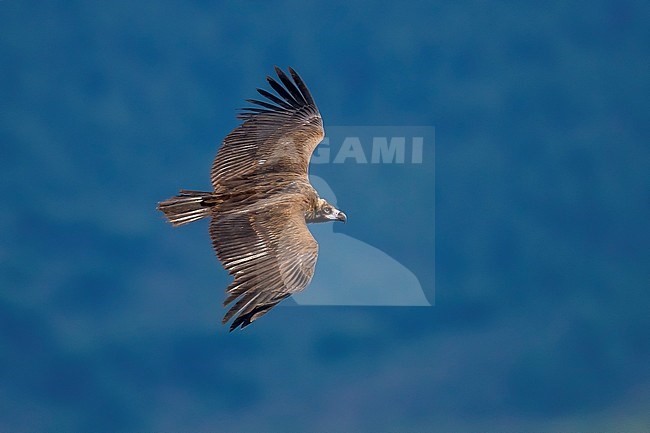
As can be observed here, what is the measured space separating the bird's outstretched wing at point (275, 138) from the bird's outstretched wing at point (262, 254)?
896mm

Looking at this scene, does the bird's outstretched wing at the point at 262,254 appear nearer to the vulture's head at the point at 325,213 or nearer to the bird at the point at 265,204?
the bird at the point at 265,204

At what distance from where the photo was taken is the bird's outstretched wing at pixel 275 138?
955 centimetres

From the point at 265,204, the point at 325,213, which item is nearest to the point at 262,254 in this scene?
the point at 265,204

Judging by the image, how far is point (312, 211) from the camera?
916 cm

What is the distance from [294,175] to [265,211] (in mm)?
1062

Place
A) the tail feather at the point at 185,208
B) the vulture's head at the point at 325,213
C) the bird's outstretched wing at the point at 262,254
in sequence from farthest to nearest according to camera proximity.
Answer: the vulture's head at the point at 325,213
the tail feather at the point at 185,208
the bird's outstretched wing at the point at 262,254

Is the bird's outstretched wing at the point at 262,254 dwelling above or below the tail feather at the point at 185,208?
below

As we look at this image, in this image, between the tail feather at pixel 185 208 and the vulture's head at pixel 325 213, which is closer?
the tail feather at pixel 185 208

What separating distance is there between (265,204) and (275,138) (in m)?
1.38

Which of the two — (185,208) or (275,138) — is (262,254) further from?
(275,138)

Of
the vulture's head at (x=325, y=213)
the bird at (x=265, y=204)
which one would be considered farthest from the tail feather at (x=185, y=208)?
the vulture's head at (x=325, y=213)

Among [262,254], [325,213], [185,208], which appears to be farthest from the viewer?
[325,213]

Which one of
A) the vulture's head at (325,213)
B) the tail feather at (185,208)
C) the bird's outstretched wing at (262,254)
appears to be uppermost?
the vulture's head at (325,213)

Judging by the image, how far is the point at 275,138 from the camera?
9.81 metres
